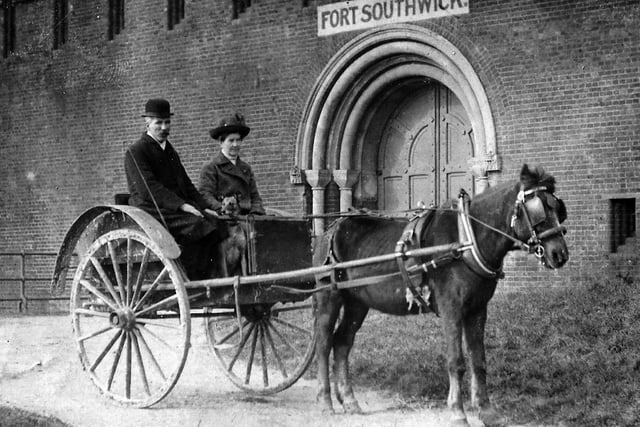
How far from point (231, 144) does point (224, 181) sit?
320 millimetres

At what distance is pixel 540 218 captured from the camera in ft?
19.4

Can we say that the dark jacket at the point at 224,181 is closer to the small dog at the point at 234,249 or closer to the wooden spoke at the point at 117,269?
the small dog at the point at 234,249

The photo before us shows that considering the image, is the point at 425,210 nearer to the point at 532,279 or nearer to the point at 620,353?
the point at 620,353

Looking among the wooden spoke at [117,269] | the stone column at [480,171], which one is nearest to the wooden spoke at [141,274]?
the wooden spoke at [117,269]

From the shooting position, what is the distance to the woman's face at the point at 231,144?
309 inches

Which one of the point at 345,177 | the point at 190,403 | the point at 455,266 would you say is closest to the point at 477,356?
the point at 455,266

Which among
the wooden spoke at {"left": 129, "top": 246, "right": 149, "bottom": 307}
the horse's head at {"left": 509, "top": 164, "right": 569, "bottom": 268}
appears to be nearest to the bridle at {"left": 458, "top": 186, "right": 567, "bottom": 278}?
the horse's head at {"left": 509, "top": 164, "right": 569, "bottom": 268}

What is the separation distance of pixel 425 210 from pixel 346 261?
813 mm

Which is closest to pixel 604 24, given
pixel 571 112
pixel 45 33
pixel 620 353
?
pixel 571 112

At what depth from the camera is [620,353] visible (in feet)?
26.8

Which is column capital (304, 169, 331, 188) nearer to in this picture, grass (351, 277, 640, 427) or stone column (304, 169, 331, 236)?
stone column (304, 169, 331, 236)

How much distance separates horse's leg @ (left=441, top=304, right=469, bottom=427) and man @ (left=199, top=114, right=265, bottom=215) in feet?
7.44

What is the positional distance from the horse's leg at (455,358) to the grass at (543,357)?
613 millimetres

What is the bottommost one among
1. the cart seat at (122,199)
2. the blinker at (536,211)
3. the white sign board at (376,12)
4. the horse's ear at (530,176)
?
the blinker at (536,211)
